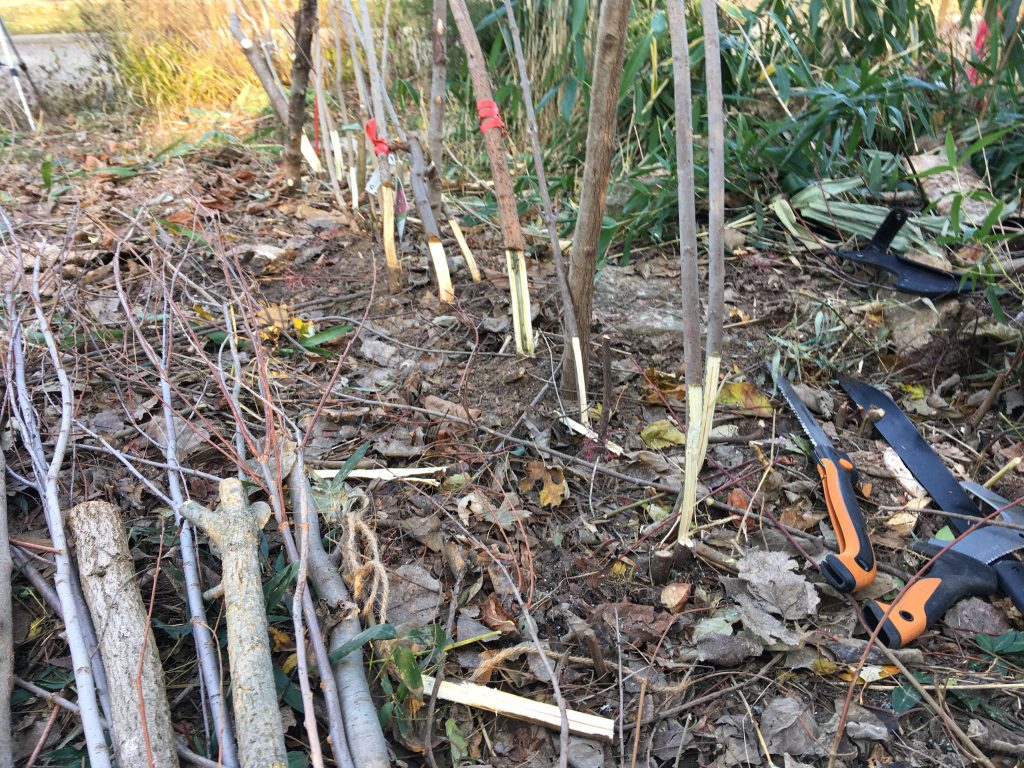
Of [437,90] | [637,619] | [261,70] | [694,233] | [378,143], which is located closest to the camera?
[694,233]

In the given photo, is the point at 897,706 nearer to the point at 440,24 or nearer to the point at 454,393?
the point at 454,393

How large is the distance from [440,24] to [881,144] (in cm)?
176

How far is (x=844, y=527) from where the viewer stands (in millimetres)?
1368

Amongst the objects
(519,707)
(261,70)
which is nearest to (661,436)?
(519,707)

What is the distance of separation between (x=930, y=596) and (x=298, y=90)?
9.09ft

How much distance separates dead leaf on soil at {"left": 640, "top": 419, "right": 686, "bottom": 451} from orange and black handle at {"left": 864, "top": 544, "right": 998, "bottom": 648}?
0.56 m

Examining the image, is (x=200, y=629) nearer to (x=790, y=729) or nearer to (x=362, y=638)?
(x=362, y=638)

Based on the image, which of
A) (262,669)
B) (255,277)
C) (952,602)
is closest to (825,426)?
(952,602)

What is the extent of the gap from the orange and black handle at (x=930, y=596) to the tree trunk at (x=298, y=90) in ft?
8.72

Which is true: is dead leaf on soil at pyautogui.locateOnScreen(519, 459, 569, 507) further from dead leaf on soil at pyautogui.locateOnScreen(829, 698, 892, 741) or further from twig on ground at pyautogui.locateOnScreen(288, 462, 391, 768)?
dead leaf on soil at pyautogui.locateOnScreen(829, 698, 892, 741)

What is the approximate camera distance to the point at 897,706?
1.11 meters

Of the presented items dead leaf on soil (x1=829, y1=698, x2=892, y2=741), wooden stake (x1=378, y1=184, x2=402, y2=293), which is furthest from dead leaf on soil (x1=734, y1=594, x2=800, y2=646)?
wooden stake (x1=378, y1=184, x2=402, y2=293)

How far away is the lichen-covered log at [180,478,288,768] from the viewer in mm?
944

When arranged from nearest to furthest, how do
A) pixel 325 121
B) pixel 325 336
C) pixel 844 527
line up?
pixel 844 527
pixel 325 336
pixel 325 121
